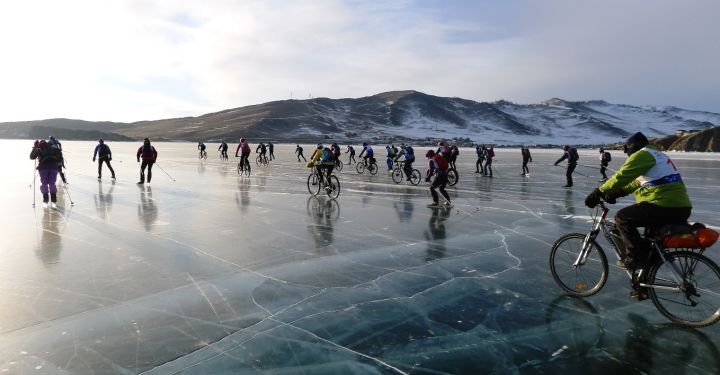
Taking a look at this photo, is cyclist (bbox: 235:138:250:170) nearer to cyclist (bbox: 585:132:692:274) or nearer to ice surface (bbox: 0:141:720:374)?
ice surface (bbox: 0:141:720:374)

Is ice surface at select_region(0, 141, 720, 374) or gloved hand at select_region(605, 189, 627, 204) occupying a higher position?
gloved hand at select_region(605, 189, 627, 204)

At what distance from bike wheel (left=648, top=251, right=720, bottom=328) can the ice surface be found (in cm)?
16

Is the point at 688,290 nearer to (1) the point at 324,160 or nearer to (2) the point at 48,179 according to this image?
(1) the point at 324,160

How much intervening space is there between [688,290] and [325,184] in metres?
10.1

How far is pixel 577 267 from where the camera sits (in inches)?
195

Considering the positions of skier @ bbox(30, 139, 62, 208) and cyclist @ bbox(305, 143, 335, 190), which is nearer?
skier @ bbox(30, 139, 62, 208)

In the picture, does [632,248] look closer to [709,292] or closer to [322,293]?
[709,292]

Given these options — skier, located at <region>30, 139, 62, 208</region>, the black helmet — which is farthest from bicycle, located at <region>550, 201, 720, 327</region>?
skier, located at <region>30, 139, 62, 208</region>

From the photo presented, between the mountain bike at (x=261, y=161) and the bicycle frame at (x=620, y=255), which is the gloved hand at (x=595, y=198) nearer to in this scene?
the bicycle frame at (x=620, y=255)

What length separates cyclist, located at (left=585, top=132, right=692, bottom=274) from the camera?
13.0 ft

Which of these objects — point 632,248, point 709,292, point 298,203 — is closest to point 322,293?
point 632,248

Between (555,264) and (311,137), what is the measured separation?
14586 cm

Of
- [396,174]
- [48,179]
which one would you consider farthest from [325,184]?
[48,179]

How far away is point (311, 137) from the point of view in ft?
487
